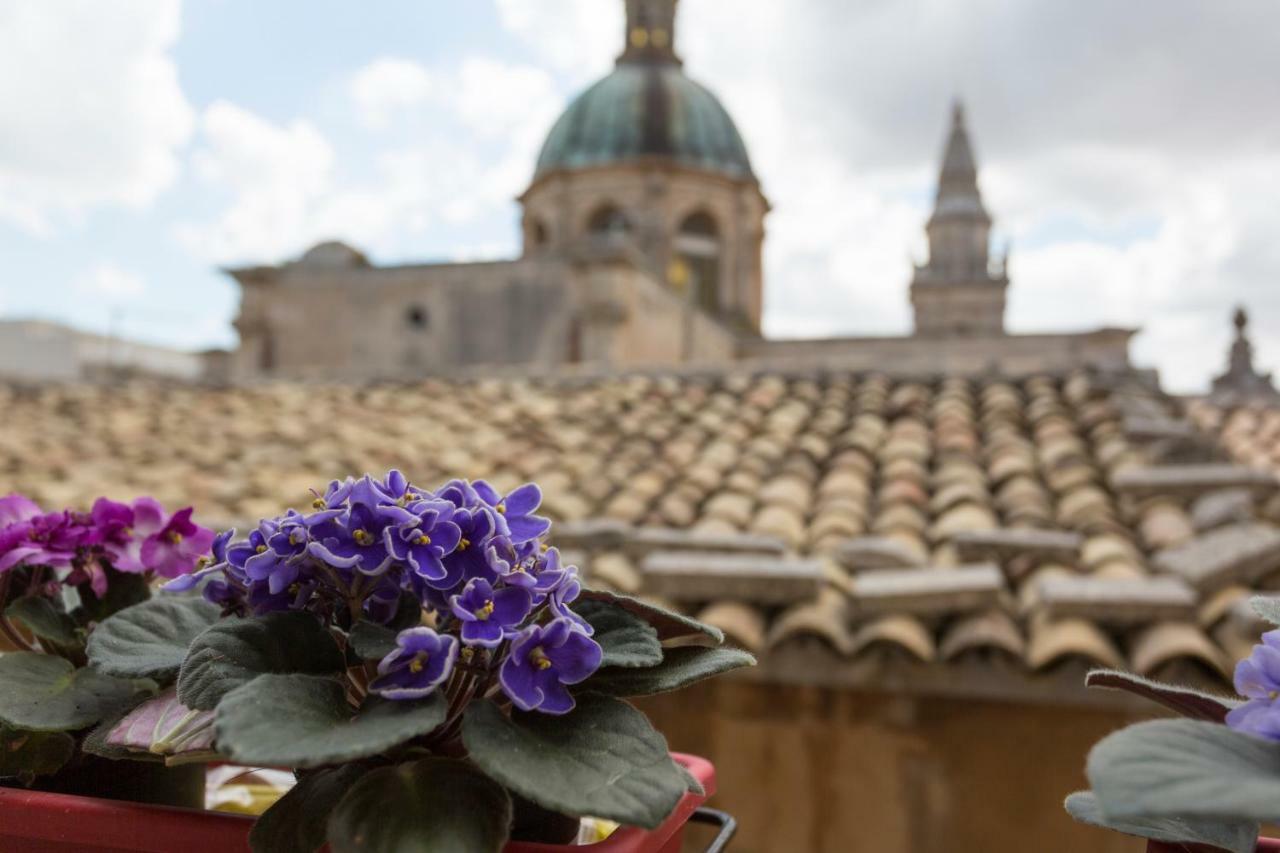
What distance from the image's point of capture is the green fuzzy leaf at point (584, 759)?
71cm

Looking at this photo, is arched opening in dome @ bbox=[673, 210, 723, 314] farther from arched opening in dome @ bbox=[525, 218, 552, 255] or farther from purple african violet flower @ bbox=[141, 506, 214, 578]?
purple african violet flower @ bbox=[141, 506, 214, 578]

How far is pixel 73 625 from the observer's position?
110cm

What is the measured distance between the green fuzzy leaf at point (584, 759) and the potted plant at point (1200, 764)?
0.27 m

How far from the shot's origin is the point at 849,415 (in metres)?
6.38

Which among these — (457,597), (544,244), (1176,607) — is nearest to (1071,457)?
(1176,607)

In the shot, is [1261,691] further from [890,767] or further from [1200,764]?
[890,767]

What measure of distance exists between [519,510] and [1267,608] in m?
0.58

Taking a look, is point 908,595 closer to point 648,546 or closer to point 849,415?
point 648,546

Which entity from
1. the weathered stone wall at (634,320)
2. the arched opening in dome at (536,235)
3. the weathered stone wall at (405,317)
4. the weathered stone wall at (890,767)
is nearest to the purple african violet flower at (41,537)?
the weathered stone wall at (890,767)

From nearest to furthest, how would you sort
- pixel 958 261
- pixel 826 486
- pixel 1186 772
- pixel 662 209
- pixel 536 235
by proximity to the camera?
pixel 1186 772 < pixel 826 486 < pixel 662 209 < pixel 536 235 < pixel 958 261

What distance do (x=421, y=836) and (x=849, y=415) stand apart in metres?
5.82

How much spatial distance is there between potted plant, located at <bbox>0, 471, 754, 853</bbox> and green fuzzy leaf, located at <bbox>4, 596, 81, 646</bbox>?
168 millimetres

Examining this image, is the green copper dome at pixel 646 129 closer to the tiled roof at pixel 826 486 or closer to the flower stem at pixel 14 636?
the tiled roof at pixel 826 486

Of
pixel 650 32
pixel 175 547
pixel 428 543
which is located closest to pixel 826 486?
pixel 175 547
